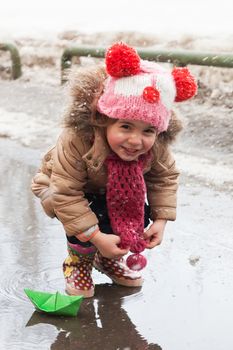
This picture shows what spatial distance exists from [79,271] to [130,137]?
2.35 feet

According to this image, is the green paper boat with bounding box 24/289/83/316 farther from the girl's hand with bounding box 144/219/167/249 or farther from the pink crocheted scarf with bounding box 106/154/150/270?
the girl's hand with bounding box 144/219/167/249

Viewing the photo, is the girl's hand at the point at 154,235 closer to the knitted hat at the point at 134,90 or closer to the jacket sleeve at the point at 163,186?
the jacket sleeve at the point at 163,186

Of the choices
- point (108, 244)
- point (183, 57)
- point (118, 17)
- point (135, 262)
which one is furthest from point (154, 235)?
point (118, 17)

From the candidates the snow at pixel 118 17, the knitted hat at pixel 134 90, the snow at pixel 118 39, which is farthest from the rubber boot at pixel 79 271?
the snow at pixel 118 17

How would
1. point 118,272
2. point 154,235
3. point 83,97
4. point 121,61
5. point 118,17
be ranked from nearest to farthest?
point 121,61 → point 83,97 → point 154,235 → point 118,272 → point 118,17

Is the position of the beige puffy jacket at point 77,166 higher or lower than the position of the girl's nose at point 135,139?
lower

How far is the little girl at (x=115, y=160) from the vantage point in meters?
3.00

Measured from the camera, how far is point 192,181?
549 centimetres

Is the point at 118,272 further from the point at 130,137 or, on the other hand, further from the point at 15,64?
→ the point at 15,64

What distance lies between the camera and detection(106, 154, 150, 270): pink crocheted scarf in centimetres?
317

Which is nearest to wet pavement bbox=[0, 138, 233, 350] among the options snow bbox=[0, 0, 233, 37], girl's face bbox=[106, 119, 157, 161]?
girl's face bbox=[106, 119, 157, 161]

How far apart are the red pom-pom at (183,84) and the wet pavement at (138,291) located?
894 millimetres

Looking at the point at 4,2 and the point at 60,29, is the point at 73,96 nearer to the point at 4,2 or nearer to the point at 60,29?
the point at 60,29

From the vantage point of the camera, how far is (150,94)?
117 inches
